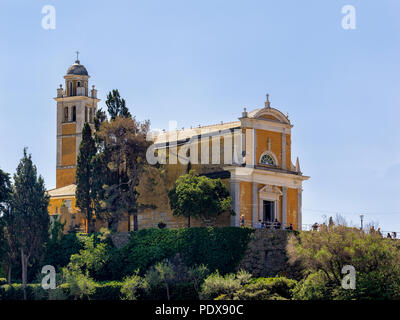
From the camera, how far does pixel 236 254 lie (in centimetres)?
7069

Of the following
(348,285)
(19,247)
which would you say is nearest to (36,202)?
(19,247)

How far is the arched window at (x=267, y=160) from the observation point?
254 ft

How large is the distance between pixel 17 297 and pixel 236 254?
1383cm

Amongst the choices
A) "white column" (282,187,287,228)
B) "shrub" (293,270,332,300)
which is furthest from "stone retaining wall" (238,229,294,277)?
"white column" (282,187,287,228)

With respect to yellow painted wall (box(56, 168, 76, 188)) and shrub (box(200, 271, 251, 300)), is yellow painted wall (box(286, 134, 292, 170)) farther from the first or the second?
yellow painted wall (box(56, 168, 76, 188))

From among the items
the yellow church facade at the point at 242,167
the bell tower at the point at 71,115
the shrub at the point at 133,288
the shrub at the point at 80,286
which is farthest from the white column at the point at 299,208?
the bell tower at the point at 71,115

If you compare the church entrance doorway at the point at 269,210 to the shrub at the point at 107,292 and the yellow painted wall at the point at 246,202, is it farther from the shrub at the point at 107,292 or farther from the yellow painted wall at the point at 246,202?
the shrub at the point at 107,292

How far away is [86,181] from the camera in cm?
7762

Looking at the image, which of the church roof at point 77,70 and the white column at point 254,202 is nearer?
the white column at point 254,202

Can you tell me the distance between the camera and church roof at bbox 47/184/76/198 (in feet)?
275

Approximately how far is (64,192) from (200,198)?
15972 mm

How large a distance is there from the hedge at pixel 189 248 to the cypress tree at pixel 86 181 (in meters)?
4.47
